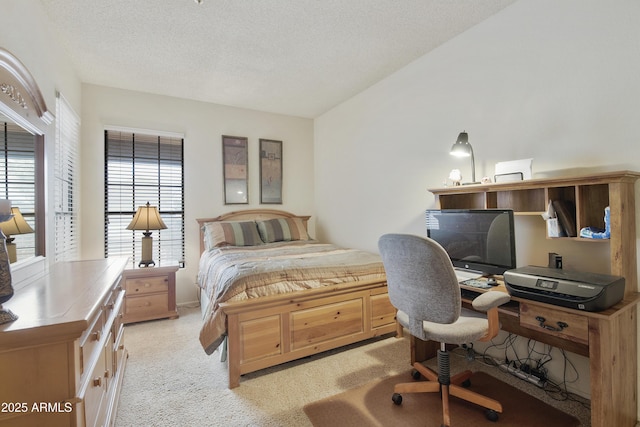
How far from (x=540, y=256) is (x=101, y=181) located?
4376mm

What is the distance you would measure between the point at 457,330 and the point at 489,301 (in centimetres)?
23

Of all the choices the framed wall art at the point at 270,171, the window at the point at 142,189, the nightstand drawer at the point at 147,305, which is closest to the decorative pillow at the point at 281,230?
the framed wall art at the point at 270,171

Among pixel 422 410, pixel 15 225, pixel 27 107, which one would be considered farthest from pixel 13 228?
pixel 422 410

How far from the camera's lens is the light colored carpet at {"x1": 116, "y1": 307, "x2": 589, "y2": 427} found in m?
1.77

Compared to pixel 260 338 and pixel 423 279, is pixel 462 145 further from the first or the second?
pixel 260 338

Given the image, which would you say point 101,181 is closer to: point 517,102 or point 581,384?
point 517,102

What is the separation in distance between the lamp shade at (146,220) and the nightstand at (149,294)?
18.1 inches

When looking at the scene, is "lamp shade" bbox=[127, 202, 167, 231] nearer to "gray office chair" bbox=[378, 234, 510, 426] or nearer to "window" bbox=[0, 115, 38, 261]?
"window" bbox=[0, 115, 38, 261]

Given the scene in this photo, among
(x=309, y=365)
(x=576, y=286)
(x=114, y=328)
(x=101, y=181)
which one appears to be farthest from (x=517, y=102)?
(x=101, y=181)

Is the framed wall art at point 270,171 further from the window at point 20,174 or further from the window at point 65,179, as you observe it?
the window at point 20,174

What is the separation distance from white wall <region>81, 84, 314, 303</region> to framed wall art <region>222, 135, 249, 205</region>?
0.07 metres

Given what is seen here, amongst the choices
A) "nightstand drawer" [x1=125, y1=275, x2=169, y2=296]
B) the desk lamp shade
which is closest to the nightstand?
"nightstand drawer" [x1=125, y1=275, x2=169, y2=296]

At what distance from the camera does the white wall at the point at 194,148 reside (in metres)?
3.48

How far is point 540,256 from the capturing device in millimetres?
2078
